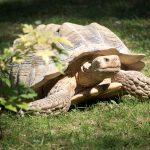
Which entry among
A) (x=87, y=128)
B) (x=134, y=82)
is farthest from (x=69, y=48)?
(x=87, y=128)

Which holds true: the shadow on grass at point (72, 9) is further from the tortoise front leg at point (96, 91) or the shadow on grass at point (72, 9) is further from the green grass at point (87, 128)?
the tortoise front leg at point (96, 91)

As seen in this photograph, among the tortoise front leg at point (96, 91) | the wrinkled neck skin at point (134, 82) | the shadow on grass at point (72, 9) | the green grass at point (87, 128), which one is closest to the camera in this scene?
the green grass at point (87, 128)

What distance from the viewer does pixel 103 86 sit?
4.86 meters

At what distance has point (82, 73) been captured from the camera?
190 inches

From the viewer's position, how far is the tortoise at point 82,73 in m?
4.61

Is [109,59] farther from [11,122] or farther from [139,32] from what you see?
[139,32]

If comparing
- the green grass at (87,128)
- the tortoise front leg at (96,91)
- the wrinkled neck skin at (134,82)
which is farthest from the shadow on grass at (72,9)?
the tortoise front leg at (96,91)

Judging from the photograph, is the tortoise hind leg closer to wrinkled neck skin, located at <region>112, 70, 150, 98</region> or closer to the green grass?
the green grass

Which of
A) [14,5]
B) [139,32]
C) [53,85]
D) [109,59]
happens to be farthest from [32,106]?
[14,5]

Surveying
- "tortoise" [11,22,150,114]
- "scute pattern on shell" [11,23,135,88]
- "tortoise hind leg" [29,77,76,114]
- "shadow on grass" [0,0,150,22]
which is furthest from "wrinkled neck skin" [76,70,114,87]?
"shadow on grass" [0,0,150,22]

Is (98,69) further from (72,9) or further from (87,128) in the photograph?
(72,9)

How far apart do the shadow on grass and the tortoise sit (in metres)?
4.41

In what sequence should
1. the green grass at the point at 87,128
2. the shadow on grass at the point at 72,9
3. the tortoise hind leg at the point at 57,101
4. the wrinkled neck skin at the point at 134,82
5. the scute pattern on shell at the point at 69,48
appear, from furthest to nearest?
the shadow on grass at the point at 72,9 → the wrinkled neck skin at the point at 134,82 → the scute pattern on shell at the point at 69,48 → the tortoise hind leg at the point at 57,101 → the green grass at the point at 87,128

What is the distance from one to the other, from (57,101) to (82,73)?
407 mm
